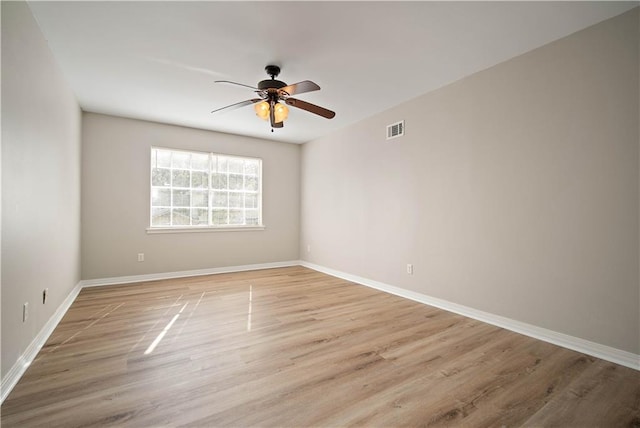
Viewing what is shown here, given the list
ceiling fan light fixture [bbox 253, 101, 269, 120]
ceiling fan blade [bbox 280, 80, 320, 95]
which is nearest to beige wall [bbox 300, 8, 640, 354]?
ceiling fan blade [bbox 280, 80, 320, 95]

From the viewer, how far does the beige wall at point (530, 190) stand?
2191 millimetres

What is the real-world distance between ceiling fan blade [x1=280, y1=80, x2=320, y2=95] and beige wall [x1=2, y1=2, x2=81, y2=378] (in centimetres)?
183

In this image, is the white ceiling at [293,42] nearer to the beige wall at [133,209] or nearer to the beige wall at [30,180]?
the beige wall at [30,180]

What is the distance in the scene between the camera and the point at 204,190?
5234mm

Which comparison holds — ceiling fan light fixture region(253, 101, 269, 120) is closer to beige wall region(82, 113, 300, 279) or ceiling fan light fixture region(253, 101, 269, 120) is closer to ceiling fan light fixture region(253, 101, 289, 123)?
ceiling fan light fixture region(253, 101, 289, 123)

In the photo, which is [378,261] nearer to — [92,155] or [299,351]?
[299,351]

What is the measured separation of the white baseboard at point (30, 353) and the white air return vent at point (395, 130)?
417cm

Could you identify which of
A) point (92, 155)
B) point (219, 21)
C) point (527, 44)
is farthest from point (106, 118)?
point (527, 44)

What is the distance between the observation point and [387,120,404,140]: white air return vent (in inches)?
155

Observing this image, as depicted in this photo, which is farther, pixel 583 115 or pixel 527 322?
pixel 527 322

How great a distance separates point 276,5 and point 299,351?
2565 mm

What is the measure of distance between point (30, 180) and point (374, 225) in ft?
→ 12.1

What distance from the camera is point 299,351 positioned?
232 cm

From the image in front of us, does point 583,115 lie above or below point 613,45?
below
